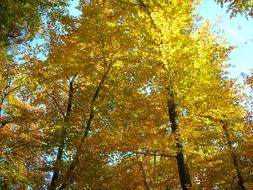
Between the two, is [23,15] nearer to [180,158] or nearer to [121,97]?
[121,97]

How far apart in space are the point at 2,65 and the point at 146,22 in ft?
26.5

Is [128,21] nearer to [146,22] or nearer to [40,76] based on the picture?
[146,22]

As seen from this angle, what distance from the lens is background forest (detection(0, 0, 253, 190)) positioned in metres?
9.90

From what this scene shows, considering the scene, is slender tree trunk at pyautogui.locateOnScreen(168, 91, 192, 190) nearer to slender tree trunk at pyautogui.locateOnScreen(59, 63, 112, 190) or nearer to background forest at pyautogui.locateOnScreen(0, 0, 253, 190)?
background forest at pyautogui.locateOnScreen(0, 0, 253, 190)

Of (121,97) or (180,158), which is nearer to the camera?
(180,158)

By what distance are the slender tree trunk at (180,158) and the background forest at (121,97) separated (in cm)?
3

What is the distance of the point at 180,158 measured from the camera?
10.4 m

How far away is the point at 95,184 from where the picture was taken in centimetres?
1326

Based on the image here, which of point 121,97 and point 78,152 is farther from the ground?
point 121,97

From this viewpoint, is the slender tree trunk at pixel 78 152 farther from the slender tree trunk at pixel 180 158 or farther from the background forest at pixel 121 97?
the slender tree trunk at pixel 180 158

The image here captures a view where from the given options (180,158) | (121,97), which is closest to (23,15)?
(121,97)

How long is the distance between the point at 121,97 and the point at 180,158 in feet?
10.6

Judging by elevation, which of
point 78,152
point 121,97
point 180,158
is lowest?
point 180,158

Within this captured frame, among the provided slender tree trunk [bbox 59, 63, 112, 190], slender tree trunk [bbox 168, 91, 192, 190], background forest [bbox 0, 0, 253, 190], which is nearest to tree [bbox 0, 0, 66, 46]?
background forest [bbox 0, 0, 253, 190]
